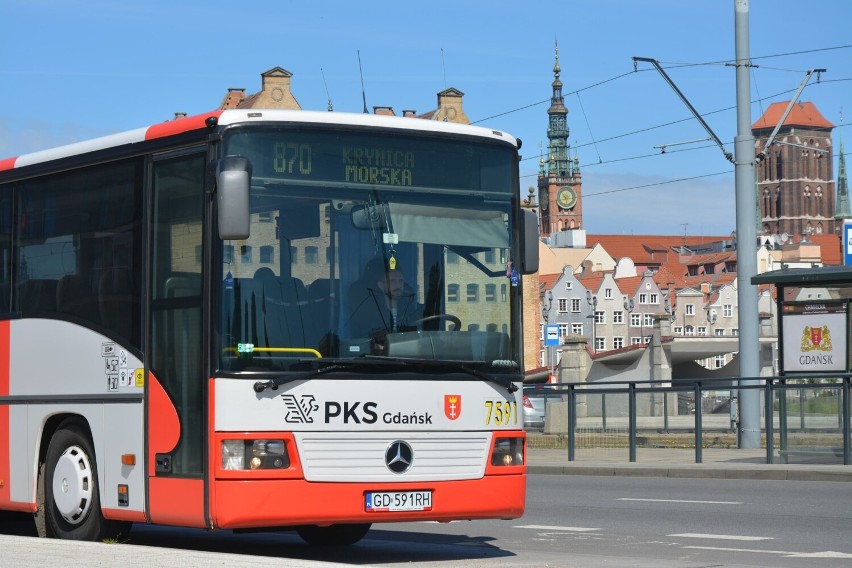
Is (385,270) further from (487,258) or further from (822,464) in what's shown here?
(822,464)

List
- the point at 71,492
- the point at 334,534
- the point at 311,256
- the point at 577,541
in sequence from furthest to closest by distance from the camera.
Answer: the point at 577,541 < the point at 334,534 < the point at 71,492 < the point at 311,256

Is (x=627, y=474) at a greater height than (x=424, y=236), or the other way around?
(x=424, y=236)

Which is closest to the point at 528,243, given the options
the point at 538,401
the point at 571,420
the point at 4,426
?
the point at 4,426

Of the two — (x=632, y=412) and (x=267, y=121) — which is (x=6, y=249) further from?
(x=632, y=412)

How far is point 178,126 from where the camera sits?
36.6ft

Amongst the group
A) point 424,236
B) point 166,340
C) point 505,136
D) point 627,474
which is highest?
point 505,136

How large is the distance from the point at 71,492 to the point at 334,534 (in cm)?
215

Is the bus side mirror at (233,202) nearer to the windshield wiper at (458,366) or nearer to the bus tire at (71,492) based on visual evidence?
the windshield wiper at (458,366)

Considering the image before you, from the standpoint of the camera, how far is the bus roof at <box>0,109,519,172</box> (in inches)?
423

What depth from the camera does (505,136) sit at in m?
11.7

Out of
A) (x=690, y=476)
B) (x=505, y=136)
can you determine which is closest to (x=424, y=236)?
(x=505, y=136)

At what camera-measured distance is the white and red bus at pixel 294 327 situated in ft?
34.4

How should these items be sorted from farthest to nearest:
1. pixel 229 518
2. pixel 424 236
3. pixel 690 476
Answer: pixel 690 476
pixel 424 236
pixel 229 518

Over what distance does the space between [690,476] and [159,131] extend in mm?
13118
